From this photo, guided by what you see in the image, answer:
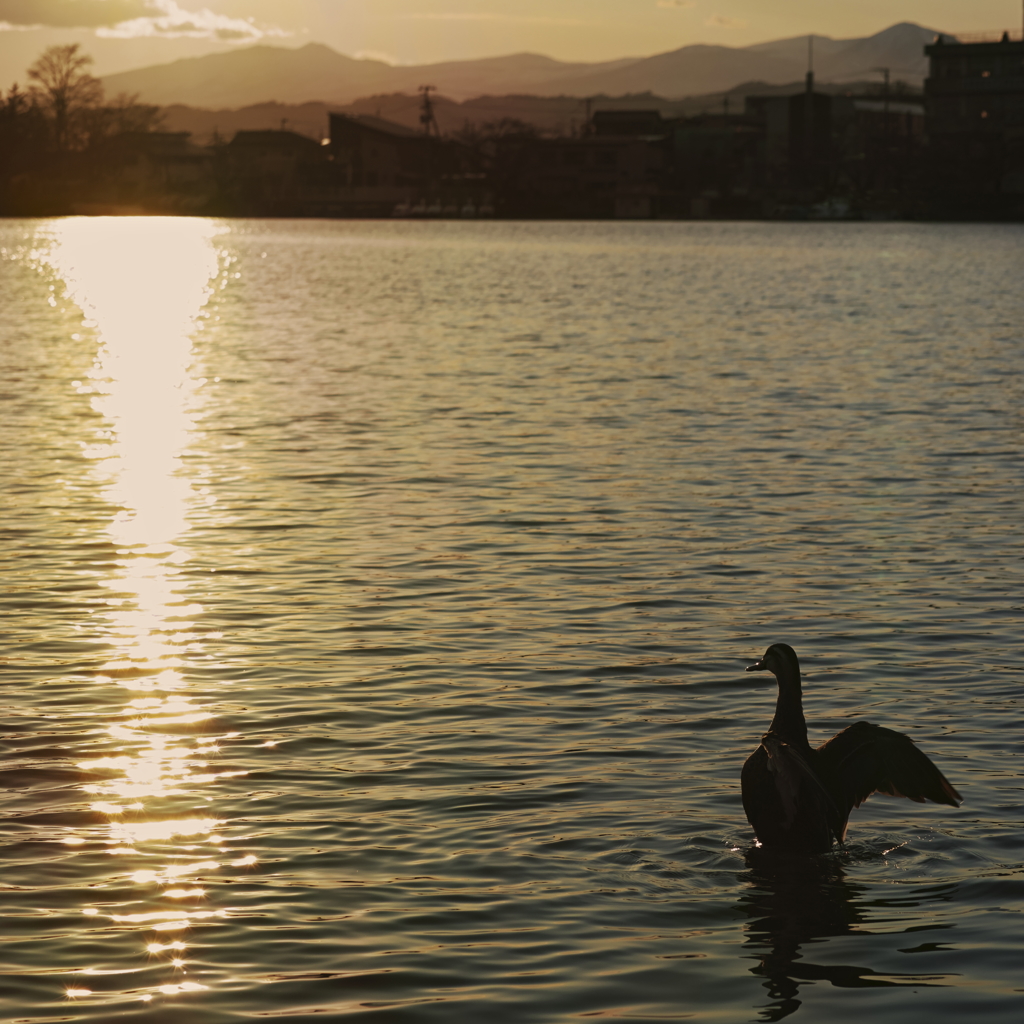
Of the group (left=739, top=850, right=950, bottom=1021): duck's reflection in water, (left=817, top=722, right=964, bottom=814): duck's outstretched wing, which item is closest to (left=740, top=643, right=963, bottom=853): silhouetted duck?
(left=817, top=722, right=964, bottom=814): duck's outstretched wing

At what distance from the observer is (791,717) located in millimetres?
9773

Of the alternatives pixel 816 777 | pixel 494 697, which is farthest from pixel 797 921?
pixel 494 697

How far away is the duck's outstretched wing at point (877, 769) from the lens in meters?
9.65

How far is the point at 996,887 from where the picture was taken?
9.48 metres

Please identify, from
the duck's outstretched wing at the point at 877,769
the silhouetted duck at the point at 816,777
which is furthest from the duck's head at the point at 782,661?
the duck's outstretched wing at the point at 877,769

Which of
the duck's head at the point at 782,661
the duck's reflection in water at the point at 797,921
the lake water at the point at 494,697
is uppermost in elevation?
the duck's head at the point at 782,661

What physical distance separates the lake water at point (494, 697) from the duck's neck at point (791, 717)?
80 cm

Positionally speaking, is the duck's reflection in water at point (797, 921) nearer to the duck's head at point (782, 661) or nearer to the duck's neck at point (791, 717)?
the duck's neck at point (791, 717)

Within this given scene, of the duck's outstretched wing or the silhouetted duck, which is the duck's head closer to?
the silhouetted duck

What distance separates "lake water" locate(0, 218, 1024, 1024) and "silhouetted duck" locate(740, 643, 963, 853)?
0.27m

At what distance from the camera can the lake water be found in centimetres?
841

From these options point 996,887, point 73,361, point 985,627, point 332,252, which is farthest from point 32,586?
point 332,252

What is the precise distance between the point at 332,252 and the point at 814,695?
421 ft

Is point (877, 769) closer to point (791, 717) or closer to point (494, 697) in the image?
point (791, 717)
